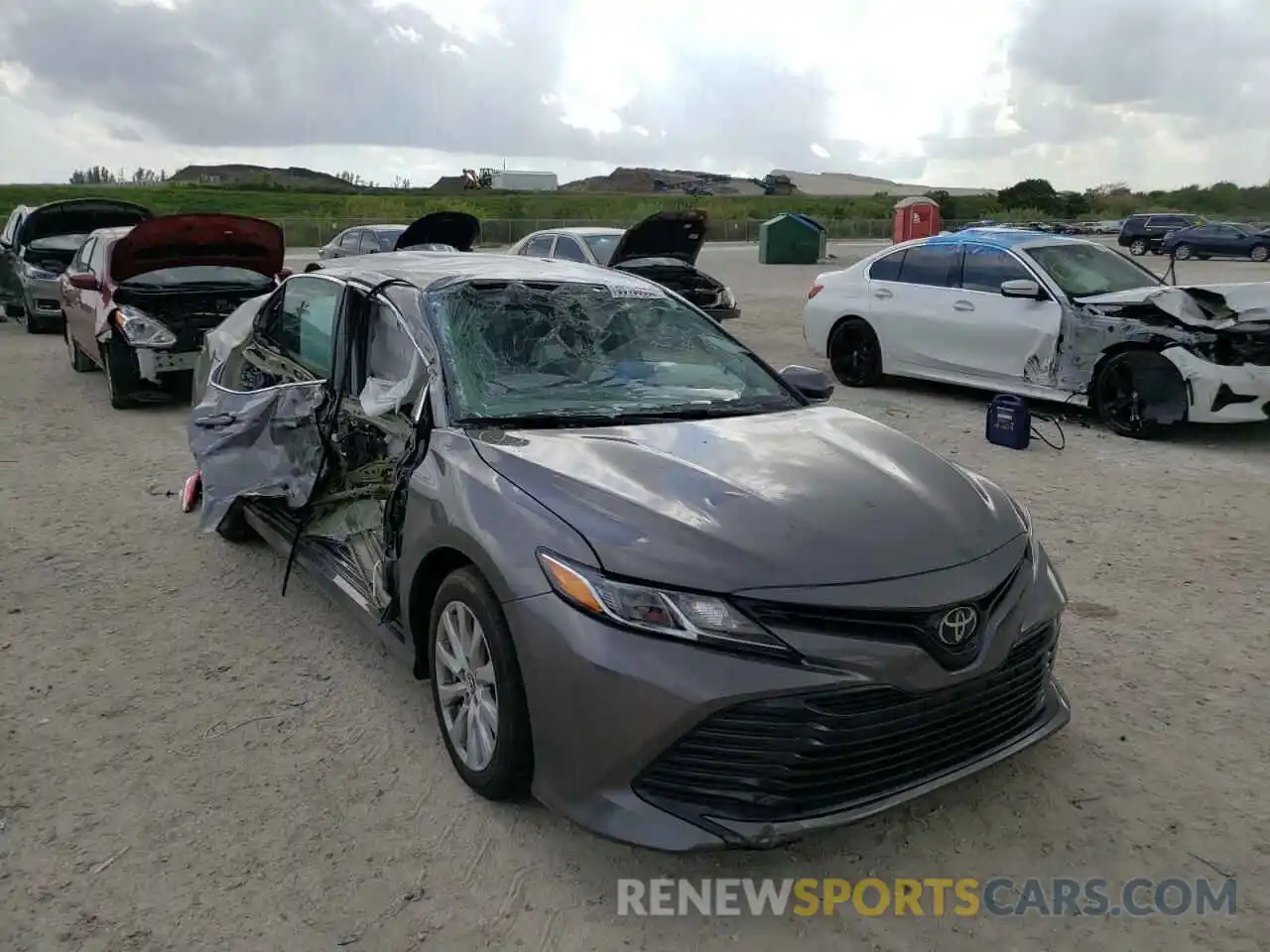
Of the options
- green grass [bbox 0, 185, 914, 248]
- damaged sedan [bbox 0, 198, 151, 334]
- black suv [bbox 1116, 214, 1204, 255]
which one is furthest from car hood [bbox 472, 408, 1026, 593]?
green grass [bbox 0, 185, 914, 248]

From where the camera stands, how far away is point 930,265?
9828 mm

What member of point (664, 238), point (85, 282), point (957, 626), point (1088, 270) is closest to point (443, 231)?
point (664, 238)

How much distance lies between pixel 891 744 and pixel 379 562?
208 cm

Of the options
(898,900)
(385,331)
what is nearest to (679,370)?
(385,331)

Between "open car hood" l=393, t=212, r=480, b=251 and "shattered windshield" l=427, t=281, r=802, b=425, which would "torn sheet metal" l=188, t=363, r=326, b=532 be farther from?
"open car hood" l=393, t=212, r=480, b=251

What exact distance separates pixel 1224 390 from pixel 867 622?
21.0 ft

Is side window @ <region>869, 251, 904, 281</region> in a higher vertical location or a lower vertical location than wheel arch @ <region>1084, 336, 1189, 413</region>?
higher

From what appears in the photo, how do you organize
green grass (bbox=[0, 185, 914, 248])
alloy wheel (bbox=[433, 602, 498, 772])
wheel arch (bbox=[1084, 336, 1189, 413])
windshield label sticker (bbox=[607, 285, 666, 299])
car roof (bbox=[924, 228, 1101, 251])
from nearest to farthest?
alloy wheel (bbox=[433, 602, 498, 772])
windshield label sticker (bbox=[607, 285, 666, 299])
wheel arch (bbox=[1084, 336, 1189, 413])
car roof (bbox=[924, 228, 1101, 251])
green grass (bbox=[0, 185, 914, 248])

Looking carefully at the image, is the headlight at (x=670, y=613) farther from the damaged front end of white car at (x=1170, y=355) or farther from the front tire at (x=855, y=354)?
the front tire at (x=855, y=354)

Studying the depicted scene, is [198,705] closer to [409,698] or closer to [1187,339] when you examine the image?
[409,698]

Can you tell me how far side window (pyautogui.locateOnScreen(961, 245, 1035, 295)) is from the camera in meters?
9.01

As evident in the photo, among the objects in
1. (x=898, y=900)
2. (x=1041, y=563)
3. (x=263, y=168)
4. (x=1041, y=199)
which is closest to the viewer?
(x=898, y=900)

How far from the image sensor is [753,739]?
8.37ft

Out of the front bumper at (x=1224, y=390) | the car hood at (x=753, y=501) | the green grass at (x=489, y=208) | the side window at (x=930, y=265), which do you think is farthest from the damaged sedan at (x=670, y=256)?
the green grass at (x=489, y=208)
